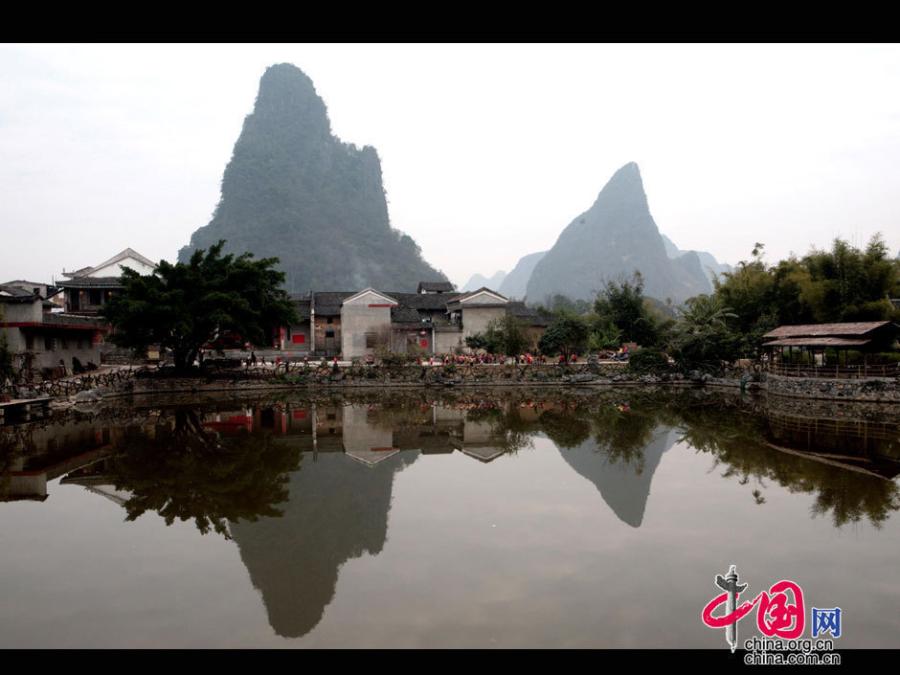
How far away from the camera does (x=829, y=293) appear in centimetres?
2697

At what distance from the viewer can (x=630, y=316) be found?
34.7 meters

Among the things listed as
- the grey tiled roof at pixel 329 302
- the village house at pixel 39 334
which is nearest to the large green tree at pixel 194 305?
the village house at pixel 39 334

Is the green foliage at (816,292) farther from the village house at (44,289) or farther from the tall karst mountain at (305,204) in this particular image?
the tall karst mountain at (305,204)

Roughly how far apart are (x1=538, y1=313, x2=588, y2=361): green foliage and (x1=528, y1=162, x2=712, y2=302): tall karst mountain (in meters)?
108

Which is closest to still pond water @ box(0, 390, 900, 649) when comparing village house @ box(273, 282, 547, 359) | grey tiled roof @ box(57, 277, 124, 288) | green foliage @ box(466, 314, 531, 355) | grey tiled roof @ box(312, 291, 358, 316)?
green foliage @ box(466, 314, 531, 355)

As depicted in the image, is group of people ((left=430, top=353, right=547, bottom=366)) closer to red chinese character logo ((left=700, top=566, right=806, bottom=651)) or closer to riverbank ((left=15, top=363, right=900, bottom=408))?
riverbank ((left=15, top=363, right=900, bottom=408))

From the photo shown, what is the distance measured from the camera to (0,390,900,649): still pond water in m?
5.59

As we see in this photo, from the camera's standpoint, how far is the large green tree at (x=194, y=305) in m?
24.3

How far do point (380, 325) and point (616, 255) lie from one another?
125m

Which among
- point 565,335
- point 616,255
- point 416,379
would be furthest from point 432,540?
point 616,255

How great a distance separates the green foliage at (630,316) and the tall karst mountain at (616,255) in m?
104
